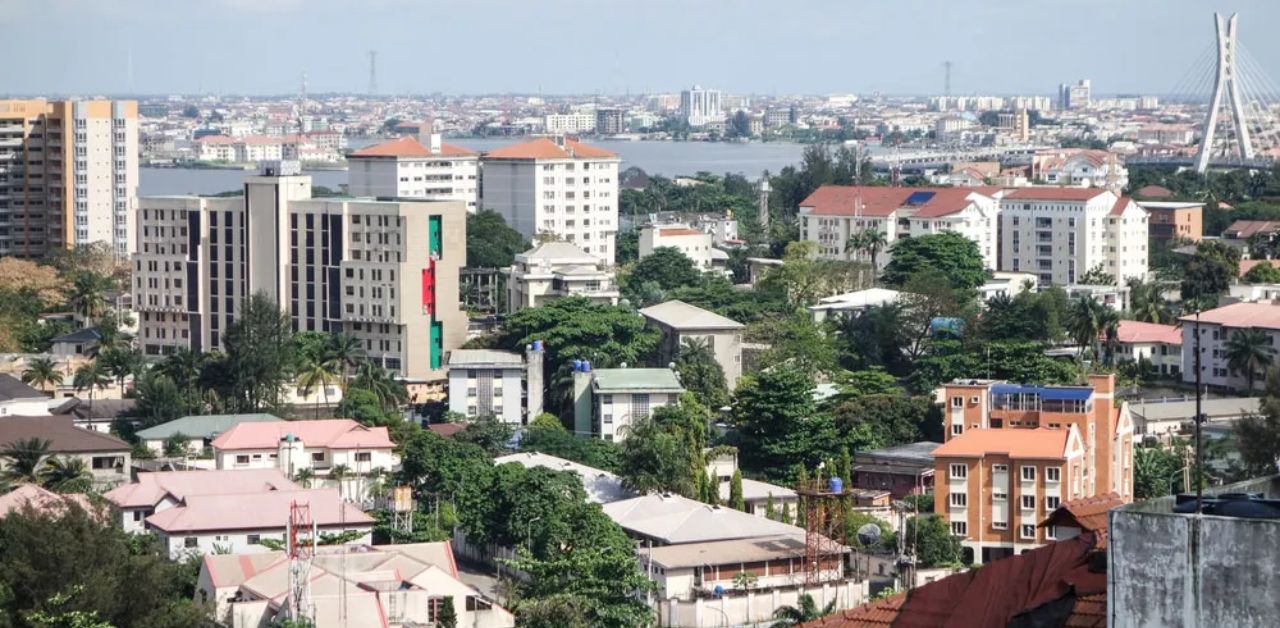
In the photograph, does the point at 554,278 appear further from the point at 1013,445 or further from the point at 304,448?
the point at 1013,445

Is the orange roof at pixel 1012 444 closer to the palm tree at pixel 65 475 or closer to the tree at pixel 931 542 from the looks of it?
the tree at pixel 931 542

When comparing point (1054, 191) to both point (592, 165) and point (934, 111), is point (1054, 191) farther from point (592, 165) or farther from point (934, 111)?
point (934, 111)

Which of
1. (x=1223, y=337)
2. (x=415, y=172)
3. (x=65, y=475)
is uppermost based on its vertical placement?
(x=415, y=172)

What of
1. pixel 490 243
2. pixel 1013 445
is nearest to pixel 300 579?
pixel 1013 445

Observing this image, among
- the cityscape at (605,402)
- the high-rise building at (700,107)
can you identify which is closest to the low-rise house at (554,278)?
the cityscape at (605,402)

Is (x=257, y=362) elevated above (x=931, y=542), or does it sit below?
above

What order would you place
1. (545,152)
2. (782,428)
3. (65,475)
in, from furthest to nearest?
(545,152) → (782,428) → (65,475)

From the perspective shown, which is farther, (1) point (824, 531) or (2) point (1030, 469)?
(2) point (1030, 469)

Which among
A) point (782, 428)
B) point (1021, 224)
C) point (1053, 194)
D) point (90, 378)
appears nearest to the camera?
point (782, 428)
